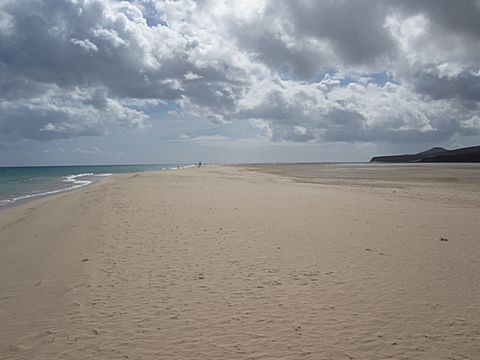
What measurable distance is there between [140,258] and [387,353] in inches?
246

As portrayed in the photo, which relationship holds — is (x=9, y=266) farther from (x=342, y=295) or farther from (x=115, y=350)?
(x=342, y=295)

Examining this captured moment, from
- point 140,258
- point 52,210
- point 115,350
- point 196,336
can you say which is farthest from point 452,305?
point 52,210

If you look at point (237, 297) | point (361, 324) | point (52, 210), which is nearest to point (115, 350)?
point (237, 297)

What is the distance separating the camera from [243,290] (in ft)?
21.8

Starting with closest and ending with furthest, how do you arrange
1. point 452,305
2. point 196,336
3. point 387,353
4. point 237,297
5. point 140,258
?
point 387,353, point 196,336, point 452,305, point 237,297, point 140,258

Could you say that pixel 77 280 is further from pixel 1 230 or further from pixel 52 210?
pixel 52 210

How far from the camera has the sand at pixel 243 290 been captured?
4793mm

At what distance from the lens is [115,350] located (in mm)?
4652

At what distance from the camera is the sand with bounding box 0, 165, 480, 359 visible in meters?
4.79

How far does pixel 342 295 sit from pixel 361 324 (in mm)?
1090

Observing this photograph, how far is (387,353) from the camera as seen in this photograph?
4.56 m

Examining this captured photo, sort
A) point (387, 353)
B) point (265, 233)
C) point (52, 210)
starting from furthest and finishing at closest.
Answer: point (52, 210), point (265, 233), point (387, 353)

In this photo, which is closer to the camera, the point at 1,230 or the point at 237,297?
the point at 237,297

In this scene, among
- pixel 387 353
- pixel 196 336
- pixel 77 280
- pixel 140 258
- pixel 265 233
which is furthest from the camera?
pixel 265 233
